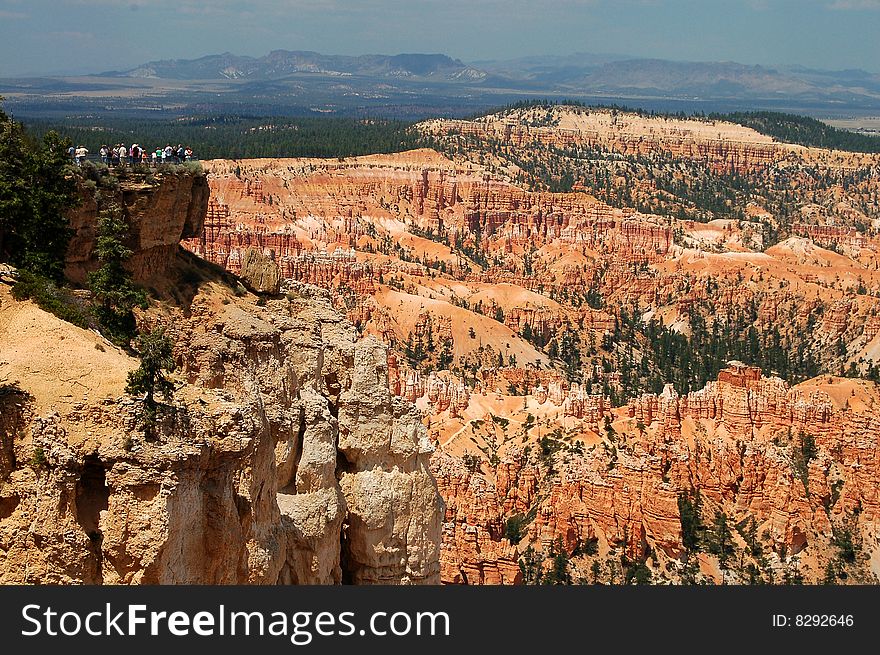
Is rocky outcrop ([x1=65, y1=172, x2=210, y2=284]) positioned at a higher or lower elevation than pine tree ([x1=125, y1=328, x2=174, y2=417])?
higher

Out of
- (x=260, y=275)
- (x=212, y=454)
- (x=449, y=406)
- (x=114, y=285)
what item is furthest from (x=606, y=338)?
(x=212, y=454)

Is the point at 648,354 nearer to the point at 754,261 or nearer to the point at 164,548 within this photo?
the point at 754,261

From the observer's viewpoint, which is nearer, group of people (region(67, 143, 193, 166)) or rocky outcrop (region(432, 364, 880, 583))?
group of people (region(67, 143, 193, 166))

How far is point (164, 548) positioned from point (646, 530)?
1315 inches

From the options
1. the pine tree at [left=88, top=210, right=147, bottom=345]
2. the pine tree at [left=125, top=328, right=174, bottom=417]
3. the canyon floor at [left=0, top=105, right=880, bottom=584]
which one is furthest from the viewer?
the pine tree at [left=88, top=210, right=147, bottom=345]

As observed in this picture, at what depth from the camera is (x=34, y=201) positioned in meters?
20.6

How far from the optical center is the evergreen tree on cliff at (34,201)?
20.3 meters

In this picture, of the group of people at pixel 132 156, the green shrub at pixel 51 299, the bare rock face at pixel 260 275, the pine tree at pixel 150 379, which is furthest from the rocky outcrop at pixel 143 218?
the pine tree at pixel 150 379

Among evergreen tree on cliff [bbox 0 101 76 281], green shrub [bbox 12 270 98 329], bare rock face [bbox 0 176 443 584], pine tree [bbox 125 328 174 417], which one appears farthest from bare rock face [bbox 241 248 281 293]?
pine tree [bbox 125 328 174 417]

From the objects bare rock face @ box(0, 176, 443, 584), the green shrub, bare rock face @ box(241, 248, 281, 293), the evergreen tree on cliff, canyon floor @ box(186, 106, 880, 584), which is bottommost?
canyon floor @ box(186, 106, 880, 584)

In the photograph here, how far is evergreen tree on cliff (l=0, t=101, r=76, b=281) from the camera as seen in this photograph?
66.5 feet

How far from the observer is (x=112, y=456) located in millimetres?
14078

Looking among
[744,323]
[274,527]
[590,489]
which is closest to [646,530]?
[590,489]

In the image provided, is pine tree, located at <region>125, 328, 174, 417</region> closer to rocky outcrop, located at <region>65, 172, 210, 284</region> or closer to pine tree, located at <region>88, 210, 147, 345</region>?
pine tree, located at <region>88, 210, 147, 345</region>
